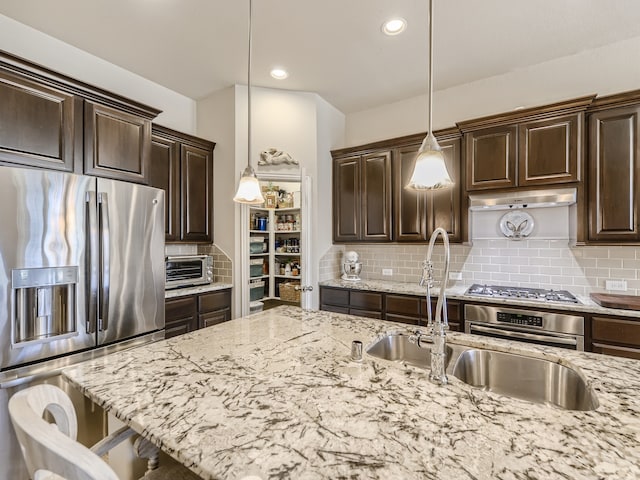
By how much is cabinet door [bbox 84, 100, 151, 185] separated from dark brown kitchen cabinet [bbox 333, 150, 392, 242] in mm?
2012

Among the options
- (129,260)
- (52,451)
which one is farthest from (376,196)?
(52,451)

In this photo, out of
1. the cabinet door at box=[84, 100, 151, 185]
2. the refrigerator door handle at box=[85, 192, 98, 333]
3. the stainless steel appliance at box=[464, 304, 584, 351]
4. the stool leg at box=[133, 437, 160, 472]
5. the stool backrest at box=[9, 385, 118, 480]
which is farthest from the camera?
the stainless steel appliance at box=[464, 304, 584, 351]

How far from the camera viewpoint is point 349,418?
2.73ft

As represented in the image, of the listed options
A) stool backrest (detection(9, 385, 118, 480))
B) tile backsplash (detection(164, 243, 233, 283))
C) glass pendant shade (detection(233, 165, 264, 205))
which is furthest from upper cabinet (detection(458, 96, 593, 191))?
stool backrest (detection(9, 385, 118, 480))

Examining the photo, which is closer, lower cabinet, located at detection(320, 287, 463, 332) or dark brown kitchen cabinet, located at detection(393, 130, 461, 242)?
lower cabinet, located at detection(320, 287, 463, 332)

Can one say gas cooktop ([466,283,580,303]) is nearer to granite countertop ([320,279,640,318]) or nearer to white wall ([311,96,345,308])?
granite countertop ([320,279,640,318])

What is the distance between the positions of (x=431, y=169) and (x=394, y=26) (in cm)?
165

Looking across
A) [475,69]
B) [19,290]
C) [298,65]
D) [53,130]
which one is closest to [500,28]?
[475,69]

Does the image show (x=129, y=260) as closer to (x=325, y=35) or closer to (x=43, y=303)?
(x=43, y=303)

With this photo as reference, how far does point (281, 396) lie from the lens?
3.10 feet

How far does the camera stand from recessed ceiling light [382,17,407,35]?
2225 mm

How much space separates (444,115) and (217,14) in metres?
2.37

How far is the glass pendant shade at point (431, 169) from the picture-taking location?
1265mm

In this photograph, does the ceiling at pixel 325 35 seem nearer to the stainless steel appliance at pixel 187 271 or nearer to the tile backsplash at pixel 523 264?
the tile backsplash at pixel 523 264
